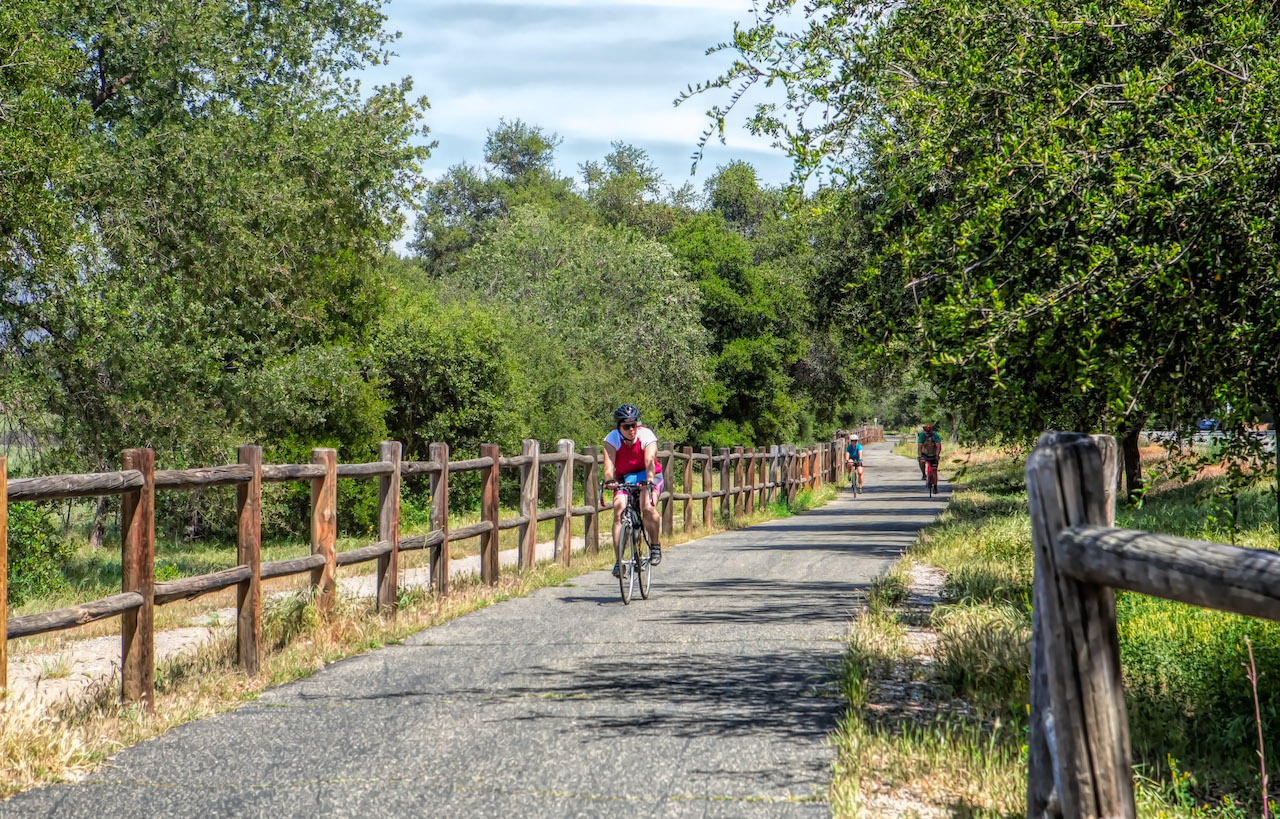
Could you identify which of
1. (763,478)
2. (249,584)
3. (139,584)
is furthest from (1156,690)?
(763,478)

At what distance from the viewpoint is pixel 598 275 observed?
42.9m

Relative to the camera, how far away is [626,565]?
37.9 ft

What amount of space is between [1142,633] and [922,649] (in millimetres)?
1520

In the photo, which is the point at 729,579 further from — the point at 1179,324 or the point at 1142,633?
the point at 1179,324

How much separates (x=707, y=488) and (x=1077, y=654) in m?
21.2

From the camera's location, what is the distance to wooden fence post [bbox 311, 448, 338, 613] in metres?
9.28

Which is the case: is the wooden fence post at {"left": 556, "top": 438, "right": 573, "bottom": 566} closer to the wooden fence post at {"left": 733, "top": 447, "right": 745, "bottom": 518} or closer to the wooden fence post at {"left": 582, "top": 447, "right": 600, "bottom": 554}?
the wooden fence post at {"left": 582, "top": 447, "right": 600, "bottom": 554}

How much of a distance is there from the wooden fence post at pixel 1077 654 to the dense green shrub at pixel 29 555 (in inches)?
547

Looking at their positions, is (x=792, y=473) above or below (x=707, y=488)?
below

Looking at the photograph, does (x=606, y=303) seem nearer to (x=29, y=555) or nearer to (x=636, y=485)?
(x=29, y=555)

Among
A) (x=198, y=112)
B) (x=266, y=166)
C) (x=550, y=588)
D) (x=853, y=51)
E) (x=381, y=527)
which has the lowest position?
(x=550, y=588)

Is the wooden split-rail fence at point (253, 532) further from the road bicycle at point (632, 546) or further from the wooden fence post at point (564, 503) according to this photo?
the road bicycle at point (632, 546)

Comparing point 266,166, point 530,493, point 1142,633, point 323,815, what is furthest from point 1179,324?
point 266,166

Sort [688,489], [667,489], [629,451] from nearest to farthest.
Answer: [629,451] < [667,489] < [688,489]
